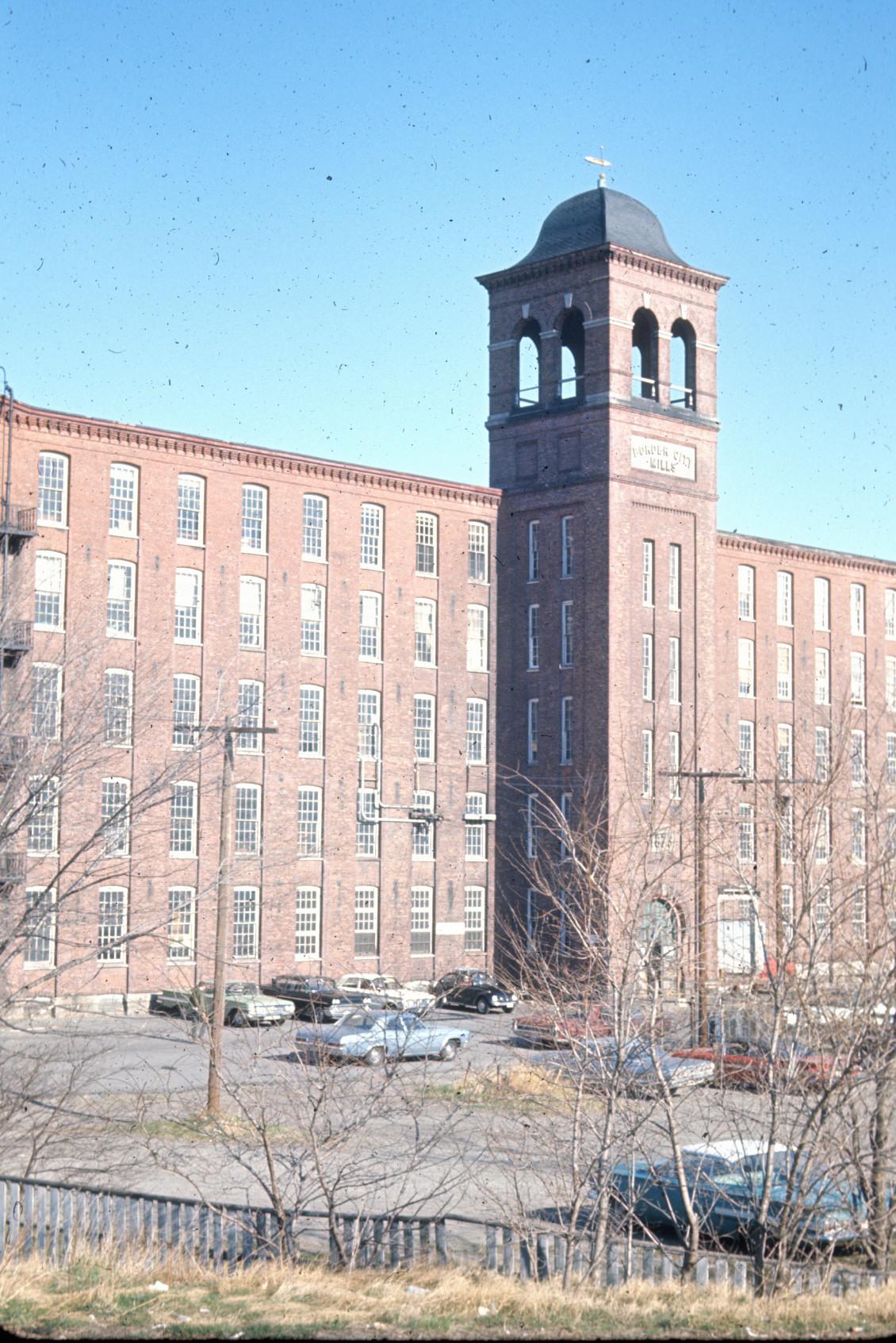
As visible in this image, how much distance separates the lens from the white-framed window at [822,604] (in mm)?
68312

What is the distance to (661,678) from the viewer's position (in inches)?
2162

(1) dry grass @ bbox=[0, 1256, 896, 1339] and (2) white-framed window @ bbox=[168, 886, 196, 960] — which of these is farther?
(2) white-framed window @ bbox=[168, 886, 196, 960]

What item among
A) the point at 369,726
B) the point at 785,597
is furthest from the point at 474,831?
the point at 785,597

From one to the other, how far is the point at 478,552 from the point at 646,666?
277 inches

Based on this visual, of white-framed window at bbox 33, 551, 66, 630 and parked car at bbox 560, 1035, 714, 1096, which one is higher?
white-framed window at bbox 33, 551, 66, 630

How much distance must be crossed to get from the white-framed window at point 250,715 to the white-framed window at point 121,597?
13.2 ft

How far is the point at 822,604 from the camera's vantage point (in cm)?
6862

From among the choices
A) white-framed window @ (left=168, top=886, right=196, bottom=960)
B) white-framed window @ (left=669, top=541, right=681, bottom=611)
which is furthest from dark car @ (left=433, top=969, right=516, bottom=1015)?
white-framed window @ (left=669, top=541, right=681, bottom=611)

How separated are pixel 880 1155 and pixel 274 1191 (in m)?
6.48

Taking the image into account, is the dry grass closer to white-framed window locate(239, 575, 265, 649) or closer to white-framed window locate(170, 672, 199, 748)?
white-framed window locate(170, 672, 199, 748)

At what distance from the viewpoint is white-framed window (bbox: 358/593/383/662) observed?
172ft

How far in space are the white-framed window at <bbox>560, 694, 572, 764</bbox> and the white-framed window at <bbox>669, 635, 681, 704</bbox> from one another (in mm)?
3688

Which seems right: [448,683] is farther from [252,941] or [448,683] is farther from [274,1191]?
[274,1191]

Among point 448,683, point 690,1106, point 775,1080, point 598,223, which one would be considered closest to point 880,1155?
point 775,1080
